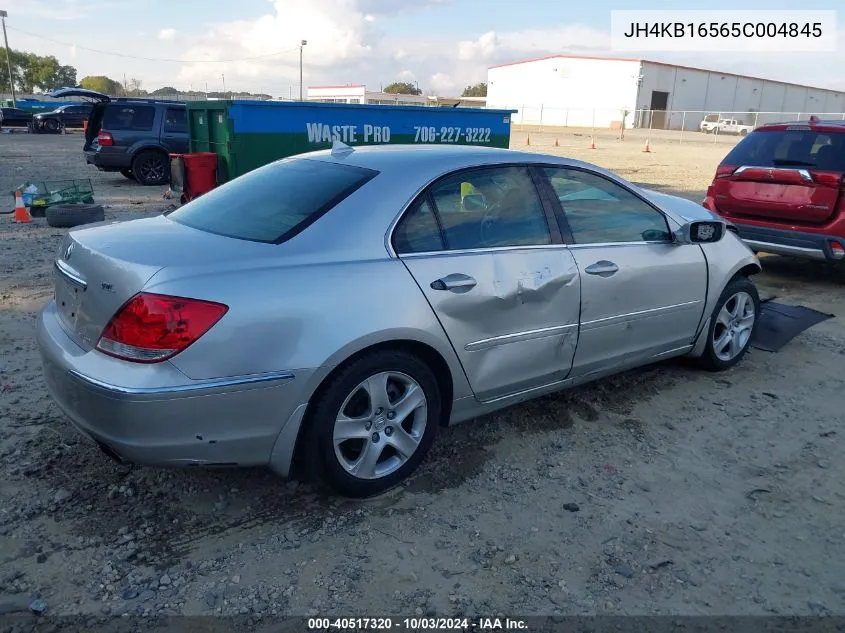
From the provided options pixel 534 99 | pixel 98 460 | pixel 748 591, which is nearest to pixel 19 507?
pixel 98 460

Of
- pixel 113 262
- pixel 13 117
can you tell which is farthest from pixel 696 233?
pixel 13 117

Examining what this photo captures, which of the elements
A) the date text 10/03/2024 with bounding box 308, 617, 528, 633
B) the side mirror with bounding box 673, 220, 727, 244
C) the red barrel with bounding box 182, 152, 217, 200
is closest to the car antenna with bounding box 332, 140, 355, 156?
the side mirror with bounding box 673, 220, 727, 244

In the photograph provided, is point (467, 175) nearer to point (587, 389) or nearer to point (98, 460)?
point (587, 389)

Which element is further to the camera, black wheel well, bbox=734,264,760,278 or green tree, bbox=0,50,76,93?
green tree, bbox=0,50,76,93

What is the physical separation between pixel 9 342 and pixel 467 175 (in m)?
3.54

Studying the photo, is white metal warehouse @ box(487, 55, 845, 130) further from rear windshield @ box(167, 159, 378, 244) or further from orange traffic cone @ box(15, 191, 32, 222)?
rear windshield @ box(167, 159, 378, 244)

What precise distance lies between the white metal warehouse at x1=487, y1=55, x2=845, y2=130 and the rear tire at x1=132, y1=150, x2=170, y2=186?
49.7m

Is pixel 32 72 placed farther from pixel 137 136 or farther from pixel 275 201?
pixel 275 201

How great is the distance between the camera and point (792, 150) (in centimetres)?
693

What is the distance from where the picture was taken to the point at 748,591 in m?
2.60

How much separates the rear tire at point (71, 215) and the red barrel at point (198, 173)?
134cm

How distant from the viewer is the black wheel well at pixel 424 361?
9.30 feet

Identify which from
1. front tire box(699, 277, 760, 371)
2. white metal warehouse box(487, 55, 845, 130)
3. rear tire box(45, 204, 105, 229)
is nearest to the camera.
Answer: front tire box(699, 277, 760, 371)

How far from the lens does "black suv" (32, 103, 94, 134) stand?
3300 cm
